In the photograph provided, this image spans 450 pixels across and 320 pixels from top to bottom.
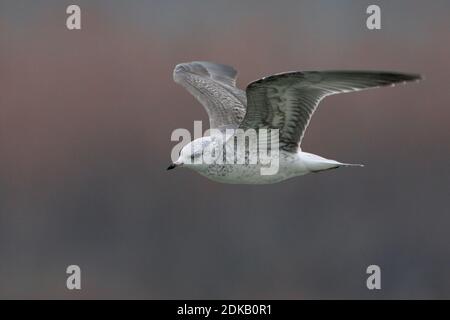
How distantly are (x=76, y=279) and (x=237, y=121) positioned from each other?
1755 mm

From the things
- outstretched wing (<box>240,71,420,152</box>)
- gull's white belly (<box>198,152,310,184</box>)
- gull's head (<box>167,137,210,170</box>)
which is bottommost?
gull's white belly (<box>198,152,310,184</box>)

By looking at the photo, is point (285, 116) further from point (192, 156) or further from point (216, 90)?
point (216, 90)

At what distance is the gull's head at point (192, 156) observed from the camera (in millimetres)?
4180

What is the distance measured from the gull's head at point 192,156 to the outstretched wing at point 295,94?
21cm

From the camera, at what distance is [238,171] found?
4.22 m

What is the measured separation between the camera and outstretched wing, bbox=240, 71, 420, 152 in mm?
3896

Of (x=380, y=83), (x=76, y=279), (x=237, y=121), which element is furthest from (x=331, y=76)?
(x=76, y=279)

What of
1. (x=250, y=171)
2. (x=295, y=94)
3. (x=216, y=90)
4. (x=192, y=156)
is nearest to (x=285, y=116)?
(x=295, y=94)

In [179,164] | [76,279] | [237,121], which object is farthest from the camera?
[76,279]

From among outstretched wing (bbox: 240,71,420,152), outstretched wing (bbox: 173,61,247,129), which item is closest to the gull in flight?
outstretched wing (bbox: 240,71,420,152)

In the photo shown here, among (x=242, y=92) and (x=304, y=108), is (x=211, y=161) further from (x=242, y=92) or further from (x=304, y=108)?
(x=242, y=92)

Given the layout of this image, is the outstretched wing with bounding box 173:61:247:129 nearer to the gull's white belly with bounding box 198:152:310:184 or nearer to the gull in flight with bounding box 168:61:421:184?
the gull in flight with bounding box 168:61:421:184

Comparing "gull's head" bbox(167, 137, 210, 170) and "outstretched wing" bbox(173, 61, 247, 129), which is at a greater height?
"outstretched wing" bbox(173, 61, 247, 129)

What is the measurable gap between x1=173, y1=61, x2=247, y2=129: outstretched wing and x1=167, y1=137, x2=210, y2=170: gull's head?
0.44m
